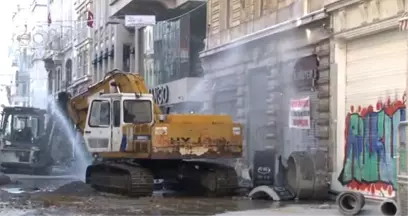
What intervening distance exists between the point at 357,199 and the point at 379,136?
431 cm

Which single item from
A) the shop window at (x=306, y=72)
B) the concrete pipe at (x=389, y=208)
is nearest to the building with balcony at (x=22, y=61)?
the shop window at (x=306, y=72)

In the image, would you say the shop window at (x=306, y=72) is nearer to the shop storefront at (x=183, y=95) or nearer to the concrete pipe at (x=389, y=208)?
the concrete pipe at (x=389, y=208)

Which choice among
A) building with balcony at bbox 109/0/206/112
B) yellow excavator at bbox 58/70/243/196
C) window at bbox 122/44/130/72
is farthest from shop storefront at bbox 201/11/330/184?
window at bbox 122/44/130/72

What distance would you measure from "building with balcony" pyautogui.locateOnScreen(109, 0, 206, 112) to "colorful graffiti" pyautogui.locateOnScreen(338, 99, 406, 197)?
40.5 feet

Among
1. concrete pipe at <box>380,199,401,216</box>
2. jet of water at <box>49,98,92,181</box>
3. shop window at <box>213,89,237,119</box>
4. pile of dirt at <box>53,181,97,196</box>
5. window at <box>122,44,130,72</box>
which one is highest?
window at <box>122,44,130,72</box>

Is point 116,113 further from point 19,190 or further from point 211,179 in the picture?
point 19,190

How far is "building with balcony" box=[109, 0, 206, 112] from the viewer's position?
115 feet

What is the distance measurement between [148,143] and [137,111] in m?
1.24

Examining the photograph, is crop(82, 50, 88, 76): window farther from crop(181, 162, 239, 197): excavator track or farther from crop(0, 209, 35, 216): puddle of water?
crop(0, 209, 35, 216): puddle of water

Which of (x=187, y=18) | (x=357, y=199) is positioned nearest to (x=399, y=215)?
(x=357, y=199)

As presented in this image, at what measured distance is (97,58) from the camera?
174ft

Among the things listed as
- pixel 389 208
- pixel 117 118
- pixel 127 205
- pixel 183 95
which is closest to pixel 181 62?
pixel 183 95

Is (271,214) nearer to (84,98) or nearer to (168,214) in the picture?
(168,214)

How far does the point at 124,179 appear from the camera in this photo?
2053 cm
